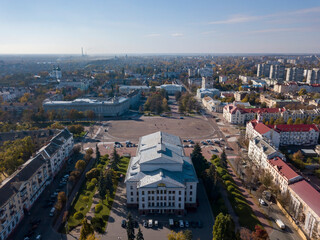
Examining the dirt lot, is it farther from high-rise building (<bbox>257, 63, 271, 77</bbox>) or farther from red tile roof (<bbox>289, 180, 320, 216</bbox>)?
high-rise building (<bbox>257, 63, 271, 77</bbox>)

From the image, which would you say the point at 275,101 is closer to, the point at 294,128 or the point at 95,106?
the point at 294,128

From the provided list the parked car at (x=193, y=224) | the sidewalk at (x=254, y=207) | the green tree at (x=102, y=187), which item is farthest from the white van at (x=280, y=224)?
the green tree at (x=102, y=187)

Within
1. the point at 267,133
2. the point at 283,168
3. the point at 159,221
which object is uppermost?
the point at 267,133

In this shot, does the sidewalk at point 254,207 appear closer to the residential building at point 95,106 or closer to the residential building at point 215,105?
the residential building at point 215,105

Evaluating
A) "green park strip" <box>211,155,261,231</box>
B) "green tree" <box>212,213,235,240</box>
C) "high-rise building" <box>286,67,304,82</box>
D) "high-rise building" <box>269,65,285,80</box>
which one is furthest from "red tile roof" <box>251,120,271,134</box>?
"high-rise building" <box>269,65,285,80</box>

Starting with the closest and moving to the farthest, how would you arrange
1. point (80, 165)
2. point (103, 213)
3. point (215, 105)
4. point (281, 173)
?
1. point (103, 213)
2. point (281, 173)
3. point (80, 165)
4. point (215, 105)

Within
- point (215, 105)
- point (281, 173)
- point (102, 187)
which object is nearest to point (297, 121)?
point (215, 105)
